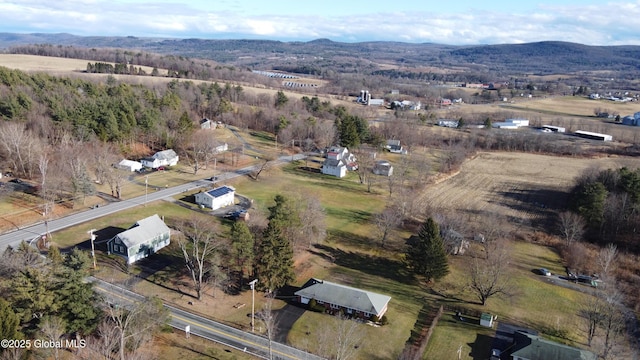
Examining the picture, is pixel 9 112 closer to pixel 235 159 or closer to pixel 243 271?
pixel 235 159

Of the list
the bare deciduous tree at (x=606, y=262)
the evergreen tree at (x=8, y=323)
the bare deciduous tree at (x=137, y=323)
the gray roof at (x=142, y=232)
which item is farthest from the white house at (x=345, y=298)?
the bare deciduous tree at (x=606, y=262)

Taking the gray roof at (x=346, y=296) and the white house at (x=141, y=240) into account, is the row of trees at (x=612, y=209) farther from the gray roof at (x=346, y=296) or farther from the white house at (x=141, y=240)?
the white house at (x=141, y=240)

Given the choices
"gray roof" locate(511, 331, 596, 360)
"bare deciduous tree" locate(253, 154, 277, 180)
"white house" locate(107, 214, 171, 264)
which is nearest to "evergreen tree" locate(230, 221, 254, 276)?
"white house" locate(107, 214, 171, 264)

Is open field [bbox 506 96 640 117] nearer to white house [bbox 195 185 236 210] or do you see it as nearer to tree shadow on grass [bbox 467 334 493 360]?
white house [bbox 195 185 236 210]

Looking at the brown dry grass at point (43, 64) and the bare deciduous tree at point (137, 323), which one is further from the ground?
the brown dry grass at point (43, 64)

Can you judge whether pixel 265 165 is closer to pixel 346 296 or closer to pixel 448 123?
pixel 346 296

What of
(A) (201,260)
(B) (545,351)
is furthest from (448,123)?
(A) (201,260)
